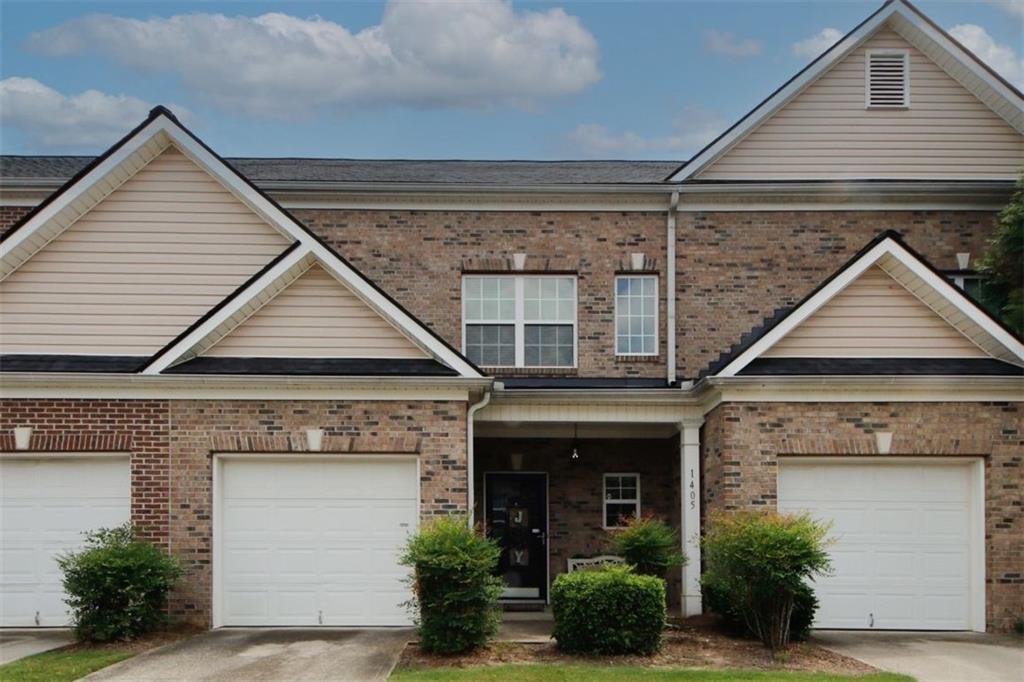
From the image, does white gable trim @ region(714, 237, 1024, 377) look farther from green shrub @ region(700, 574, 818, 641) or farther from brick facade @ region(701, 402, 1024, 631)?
green shrub @ region(700, 574, 818, 641)

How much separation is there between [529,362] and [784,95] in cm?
644

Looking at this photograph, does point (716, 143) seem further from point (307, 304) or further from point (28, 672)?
point (28, 672)

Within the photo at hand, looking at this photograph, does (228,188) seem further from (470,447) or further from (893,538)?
Answer: (893,538)

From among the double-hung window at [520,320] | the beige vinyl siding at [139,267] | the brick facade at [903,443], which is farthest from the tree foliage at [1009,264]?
the beige vinyl siding at [139,267]

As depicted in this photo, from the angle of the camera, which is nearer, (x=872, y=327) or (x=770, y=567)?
(x=770, y=567)

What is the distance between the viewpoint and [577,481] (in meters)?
19.8

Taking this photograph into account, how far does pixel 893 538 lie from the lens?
15.7m

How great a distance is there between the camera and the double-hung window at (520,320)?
19.4m

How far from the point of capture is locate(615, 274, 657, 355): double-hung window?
1953 cm

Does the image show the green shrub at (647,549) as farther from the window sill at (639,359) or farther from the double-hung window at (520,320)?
the double-hung window at (520,320)

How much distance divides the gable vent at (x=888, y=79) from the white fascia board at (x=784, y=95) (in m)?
0.51

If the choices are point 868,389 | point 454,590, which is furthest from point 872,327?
point 454,590

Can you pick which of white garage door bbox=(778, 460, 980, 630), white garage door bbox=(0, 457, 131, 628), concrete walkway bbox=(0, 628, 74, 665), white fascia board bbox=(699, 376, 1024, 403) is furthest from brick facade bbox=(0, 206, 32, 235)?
white garage door bbox=(778, 460, 980, 630)

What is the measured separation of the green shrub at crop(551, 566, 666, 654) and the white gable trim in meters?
3.81
